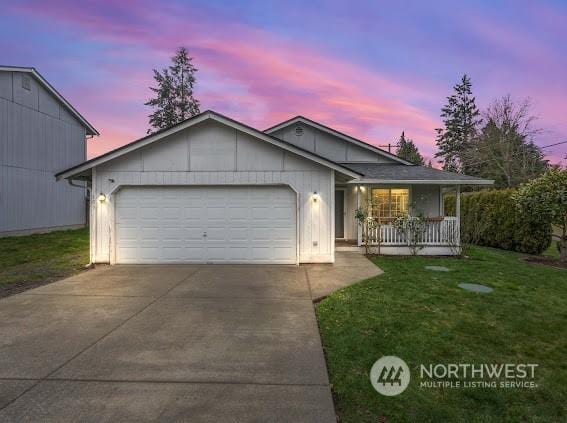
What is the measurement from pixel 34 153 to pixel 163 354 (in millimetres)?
18182

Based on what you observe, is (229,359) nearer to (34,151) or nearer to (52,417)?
(52,417)

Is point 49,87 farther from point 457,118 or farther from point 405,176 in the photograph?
point 457,118

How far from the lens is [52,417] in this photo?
268 centimetres

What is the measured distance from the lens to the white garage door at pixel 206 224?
10039 mm

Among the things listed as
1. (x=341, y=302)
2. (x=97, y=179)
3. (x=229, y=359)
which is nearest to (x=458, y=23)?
(x=341, y=302)

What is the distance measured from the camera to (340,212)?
14.1 meters

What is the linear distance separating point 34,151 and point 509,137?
114 feet

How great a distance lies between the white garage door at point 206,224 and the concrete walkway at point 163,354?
2.77 meters

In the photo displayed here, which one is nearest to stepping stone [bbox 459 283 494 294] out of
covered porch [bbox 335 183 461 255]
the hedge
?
covered porch [bbox 335 183 461 255]

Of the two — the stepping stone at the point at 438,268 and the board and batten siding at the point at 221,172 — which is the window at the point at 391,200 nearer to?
the stepping stone at the point at 438,268

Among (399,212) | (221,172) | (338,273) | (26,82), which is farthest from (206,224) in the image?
(26,82)

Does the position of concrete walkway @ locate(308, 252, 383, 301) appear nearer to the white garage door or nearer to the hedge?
the white garage door

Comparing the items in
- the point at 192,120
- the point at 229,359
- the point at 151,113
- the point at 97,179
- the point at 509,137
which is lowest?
the point at 229,359

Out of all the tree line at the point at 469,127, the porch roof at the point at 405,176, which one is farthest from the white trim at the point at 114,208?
the tree line at the point at 469,127
